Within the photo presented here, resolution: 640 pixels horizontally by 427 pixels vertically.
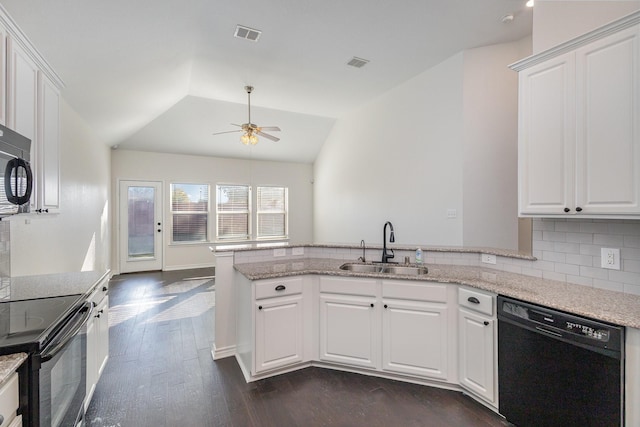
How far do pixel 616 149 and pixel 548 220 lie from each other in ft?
2.26

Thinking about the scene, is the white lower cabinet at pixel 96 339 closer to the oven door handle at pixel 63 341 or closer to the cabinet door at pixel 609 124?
the oven door handle at pixel 63 341

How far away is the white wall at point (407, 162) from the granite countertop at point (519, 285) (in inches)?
68.4

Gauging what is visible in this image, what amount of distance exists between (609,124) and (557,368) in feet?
4.57

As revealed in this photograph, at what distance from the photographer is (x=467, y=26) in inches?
130

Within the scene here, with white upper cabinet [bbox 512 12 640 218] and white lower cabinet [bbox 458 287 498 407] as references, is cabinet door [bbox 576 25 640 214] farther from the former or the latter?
white lower cabinet [bbox 458 287 498 407]

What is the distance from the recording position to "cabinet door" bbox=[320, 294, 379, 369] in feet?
7.92

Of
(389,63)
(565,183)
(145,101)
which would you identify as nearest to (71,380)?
(565,183)

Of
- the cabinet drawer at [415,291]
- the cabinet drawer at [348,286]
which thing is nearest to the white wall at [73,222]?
the cabinet drawer at [348,286]

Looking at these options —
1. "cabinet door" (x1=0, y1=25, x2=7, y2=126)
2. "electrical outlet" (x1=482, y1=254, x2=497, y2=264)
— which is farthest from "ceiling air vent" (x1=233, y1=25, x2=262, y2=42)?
"electrical outlet" (x1=482, y1=254, x2=497, y2=264)

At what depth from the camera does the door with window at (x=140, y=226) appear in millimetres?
6570

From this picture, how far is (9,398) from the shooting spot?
102cm

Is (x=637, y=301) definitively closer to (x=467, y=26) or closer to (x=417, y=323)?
(x=417, y=323)

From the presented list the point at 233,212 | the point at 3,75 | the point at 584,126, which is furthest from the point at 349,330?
the point at 233,212

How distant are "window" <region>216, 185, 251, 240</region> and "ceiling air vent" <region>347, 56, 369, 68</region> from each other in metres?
4.72
